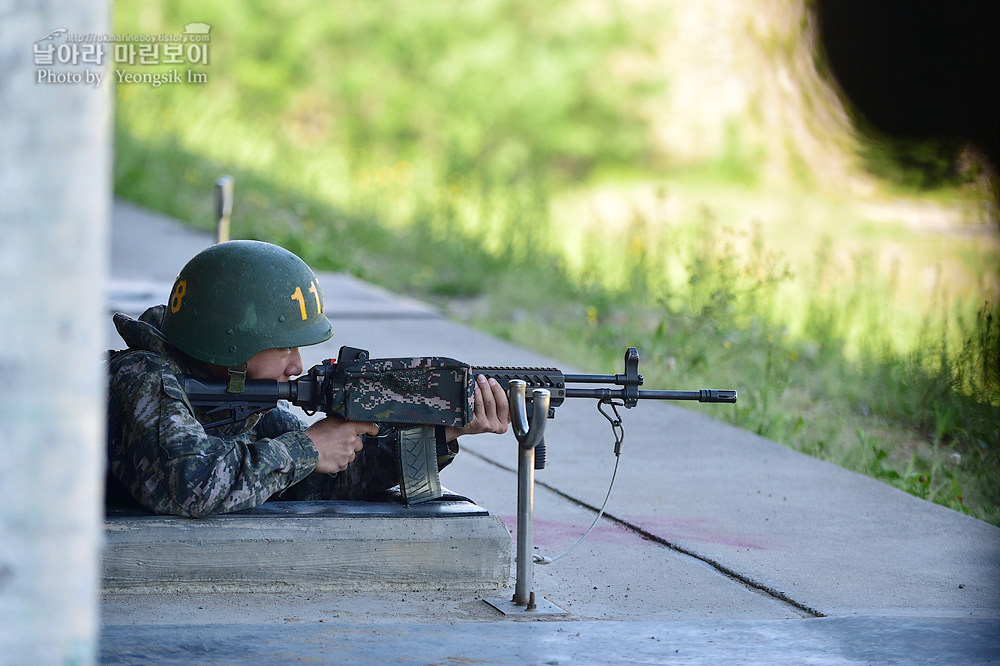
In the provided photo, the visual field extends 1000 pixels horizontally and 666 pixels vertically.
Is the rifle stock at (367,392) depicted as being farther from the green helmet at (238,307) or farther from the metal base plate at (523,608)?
the metal base plate at (523,608)

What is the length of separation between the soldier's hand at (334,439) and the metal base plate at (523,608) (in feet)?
2.04

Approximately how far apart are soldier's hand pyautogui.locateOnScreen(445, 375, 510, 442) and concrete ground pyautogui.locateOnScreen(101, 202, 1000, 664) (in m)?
0.53

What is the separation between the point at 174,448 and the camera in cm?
364

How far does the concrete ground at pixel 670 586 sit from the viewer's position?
348 cm

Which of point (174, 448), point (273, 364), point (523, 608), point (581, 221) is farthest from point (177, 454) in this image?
point (581, 221)

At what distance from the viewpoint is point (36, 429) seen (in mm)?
1811

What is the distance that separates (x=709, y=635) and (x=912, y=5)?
6.82 ft

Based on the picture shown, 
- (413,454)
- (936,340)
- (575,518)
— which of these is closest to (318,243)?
(936,340)

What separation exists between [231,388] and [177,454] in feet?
0.93

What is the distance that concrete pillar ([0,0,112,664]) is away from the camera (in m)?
1.78

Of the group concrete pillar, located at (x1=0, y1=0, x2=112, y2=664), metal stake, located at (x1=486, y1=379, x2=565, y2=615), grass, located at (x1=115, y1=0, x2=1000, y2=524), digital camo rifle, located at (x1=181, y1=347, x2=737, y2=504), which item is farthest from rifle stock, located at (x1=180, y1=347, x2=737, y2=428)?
concrete pillar, located at (x1=0, y1=0, x2=112, y2=664)

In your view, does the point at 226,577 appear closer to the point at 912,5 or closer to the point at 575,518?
the point at 575,518

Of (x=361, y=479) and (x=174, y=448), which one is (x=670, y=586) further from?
(x=174, y=448)

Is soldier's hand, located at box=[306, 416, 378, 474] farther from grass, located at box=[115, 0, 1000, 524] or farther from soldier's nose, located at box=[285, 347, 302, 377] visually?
grass, located at box=[115, 0, 1000, 524]
